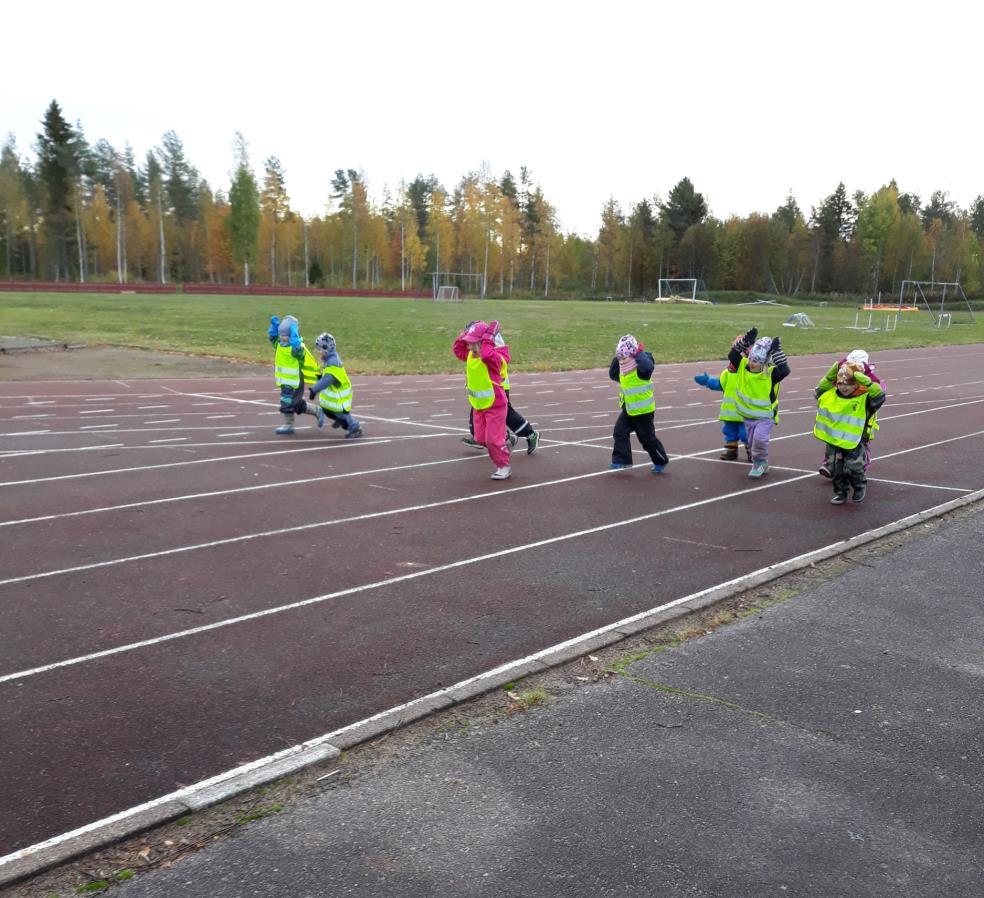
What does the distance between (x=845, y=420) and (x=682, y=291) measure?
96.3 meters

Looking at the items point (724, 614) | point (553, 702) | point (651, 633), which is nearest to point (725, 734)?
point (553, 702)

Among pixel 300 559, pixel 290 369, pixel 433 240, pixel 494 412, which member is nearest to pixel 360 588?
pixel 300 559

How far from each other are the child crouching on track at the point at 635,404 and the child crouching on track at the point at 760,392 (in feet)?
3.48

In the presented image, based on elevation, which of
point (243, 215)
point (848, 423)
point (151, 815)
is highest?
point (243, 215)

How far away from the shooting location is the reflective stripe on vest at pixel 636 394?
11.2m

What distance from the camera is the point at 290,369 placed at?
13.5 m

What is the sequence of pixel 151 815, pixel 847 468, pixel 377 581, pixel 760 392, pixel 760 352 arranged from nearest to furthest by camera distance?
pixel 151 815 < pixel 377 581 < pixel 847 468 < pixel 760 352 < pixel 760 392

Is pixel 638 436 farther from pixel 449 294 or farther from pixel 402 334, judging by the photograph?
pixel 449 294

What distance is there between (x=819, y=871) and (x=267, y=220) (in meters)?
110

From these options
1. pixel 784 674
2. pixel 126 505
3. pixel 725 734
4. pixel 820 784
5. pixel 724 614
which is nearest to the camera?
pixel 820 784

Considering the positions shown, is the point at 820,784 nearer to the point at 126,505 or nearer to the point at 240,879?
the point at 240,879

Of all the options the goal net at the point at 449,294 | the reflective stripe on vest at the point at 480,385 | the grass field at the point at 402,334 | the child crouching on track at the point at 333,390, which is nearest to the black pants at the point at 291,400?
the child crouching on track at the point at 333,390

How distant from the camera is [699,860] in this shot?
354 centimetres

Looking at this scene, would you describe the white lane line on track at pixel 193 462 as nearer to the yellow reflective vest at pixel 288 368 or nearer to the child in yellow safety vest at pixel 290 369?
the child in yellow safety vest at pixel 290 369
